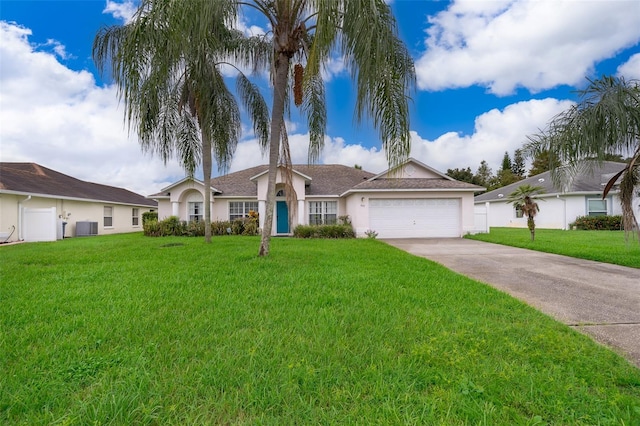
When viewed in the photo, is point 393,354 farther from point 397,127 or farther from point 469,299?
point 397,127

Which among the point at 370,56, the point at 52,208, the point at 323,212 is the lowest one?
the point at 323,212

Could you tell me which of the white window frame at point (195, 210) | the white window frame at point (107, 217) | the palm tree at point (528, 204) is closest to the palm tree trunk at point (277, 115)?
the white window frame at point (195, 210)

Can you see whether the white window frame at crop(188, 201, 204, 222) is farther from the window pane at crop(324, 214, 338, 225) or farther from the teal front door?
the window pane at crop(324, 214, 338, 225)

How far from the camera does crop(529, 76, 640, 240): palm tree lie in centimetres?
713

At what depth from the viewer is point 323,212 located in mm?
19297

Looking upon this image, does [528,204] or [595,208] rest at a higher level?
[528,204]

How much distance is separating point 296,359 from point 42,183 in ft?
79.3

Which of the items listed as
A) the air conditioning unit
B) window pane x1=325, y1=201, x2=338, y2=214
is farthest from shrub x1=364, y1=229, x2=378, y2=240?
the air conditioning unit

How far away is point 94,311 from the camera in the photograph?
4.25m

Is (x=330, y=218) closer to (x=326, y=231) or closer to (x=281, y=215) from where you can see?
(x=326, y=231)

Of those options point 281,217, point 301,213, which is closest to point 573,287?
point 301,213

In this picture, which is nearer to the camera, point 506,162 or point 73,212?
point 73,212

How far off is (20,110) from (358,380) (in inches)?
641

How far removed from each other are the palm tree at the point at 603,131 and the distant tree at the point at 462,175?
126 ft
